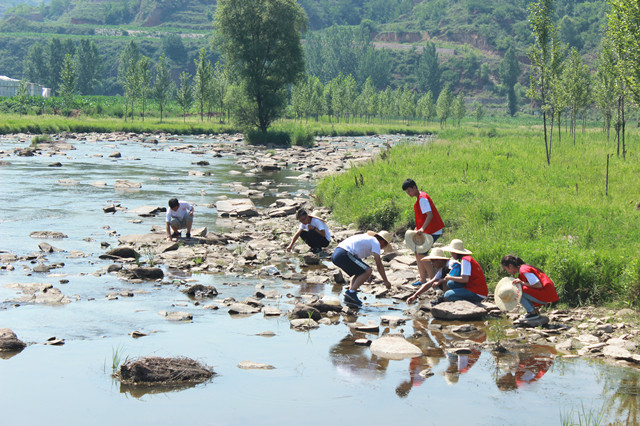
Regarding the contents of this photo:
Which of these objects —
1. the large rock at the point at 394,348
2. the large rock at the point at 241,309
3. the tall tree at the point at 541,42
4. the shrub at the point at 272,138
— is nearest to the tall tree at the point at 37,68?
the shrub at the point at 272,138

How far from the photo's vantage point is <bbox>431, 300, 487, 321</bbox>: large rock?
1232 centimetres

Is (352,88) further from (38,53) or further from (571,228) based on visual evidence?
(571,228)

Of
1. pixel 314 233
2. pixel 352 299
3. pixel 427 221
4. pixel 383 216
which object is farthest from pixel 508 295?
pixel 383 216

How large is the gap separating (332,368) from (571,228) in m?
8.17

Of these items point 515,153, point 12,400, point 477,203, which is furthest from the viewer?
point 515,153

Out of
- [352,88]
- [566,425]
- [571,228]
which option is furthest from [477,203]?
[352,88]

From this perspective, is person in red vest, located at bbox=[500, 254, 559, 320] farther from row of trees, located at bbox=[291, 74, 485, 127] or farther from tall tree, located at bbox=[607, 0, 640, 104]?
row of trees, located at bbox=[291, 74, 485, 127]

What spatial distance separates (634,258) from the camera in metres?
12.5

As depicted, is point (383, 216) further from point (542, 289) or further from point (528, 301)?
point (542, 289)

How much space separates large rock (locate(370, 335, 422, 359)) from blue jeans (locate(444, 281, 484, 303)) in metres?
2.36

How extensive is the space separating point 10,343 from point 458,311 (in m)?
7.37

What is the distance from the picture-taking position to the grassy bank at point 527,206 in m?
12.8

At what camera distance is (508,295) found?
38.2ft

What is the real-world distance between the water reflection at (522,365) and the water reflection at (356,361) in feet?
5.38
